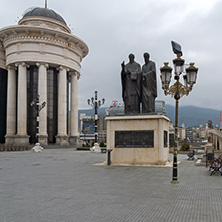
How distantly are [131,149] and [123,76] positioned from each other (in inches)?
198

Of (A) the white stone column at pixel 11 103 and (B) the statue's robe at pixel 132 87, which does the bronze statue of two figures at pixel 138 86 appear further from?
(A) the white stone column at pixel 11 103

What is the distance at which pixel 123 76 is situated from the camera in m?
18.9

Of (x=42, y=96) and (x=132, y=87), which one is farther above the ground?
(x=42, y=96)

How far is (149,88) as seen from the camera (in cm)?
1819

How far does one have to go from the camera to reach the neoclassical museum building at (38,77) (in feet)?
155

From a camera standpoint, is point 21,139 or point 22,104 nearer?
point 21,139

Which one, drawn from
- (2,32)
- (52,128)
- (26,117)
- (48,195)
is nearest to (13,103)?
(26,117)

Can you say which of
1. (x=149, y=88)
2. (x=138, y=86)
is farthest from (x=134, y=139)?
(x=138, y=86)

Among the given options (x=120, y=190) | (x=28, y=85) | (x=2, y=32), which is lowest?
(x=120, y=190)

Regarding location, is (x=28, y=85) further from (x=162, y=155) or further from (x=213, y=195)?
(x=213, y=195)

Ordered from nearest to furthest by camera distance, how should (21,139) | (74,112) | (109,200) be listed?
(109,200) < (21,139) < (74,112)

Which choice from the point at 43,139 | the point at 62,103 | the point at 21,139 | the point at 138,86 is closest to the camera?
the point at 138,86

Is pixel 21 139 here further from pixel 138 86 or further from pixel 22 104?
pixel 138 86

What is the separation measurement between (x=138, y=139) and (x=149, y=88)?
3.48 meters
